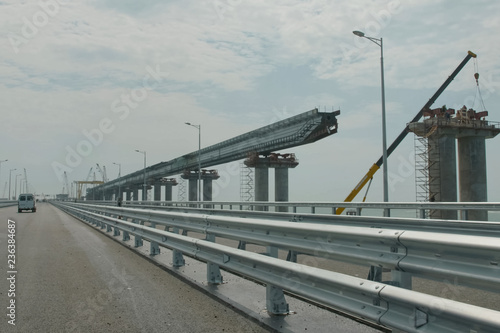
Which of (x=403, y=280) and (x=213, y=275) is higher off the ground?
(x=403, y=280)

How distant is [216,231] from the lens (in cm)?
743

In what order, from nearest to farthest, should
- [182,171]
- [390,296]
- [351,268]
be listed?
[390,296], [351,268], [182,171]

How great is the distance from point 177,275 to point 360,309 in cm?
495

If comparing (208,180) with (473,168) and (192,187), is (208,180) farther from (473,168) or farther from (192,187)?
(473,168)

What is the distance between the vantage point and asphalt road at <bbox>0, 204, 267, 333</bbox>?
5.18 meters

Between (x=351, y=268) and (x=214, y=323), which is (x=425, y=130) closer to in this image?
(x=351, y=268)

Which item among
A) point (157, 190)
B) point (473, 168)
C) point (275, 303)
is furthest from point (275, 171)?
point (157, 190)

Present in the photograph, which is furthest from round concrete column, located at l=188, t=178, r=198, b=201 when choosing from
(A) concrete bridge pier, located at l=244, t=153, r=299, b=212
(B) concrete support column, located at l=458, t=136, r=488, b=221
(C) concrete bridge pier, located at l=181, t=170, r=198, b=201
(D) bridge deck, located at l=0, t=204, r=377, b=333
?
(D) bridge deck, located at l=0, t=204, r=377, b=333

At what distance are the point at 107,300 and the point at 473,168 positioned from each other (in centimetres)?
5408

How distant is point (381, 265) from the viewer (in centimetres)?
389

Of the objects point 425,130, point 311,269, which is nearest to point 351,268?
point 311,269

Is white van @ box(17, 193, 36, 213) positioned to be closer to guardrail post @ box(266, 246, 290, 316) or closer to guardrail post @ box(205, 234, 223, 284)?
guardrail post @ box(205, 234, 223, 284)

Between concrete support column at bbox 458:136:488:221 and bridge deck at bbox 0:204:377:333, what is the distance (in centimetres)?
4973

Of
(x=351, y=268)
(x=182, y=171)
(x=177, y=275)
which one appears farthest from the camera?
(x=182, y=171)
